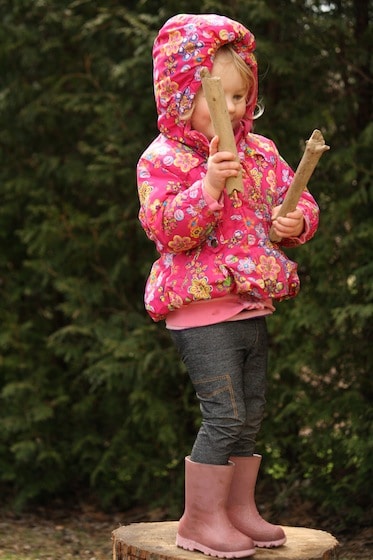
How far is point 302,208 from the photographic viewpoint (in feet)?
11.1

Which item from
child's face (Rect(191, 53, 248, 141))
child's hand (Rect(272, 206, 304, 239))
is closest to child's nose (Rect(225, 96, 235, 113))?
child's face (Rect(191, 53, 248, 141))

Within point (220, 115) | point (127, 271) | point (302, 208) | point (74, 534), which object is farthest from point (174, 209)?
point (74, 534)

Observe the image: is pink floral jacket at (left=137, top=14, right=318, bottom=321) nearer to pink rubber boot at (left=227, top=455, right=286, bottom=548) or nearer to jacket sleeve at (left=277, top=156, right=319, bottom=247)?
jacket sleeve at (left=277, top=156, right=319, bottom=247)

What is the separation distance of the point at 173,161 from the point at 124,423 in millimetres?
3018

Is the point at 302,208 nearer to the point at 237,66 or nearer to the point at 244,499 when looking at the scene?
the point at 237,66

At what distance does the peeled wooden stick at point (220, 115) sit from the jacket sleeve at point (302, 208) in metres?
0.31

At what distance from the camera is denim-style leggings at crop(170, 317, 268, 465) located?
3275mm

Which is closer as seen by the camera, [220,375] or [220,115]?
[220,115]

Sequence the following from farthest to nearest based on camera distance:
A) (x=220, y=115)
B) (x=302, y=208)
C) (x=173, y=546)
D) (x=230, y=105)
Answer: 1. (x=173, y=546)
2. (x=302, y=208)
3. (x=230, y=105)
4. (x=220, y=115)

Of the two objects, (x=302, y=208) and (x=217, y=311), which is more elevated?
(x=302, y=208)

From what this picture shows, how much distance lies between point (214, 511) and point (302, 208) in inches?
39.7

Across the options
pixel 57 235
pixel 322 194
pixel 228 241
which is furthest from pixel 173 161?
pixel 57 235

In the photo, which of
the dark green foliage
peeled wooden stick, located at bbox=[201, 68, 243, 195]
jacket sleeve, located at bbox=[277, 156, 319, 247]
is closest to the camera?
peeled wooden stick, located at bbox=[201, 68, 243, 195]

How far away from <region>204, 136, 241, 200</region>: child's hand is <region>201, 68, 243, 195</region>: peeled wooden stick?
0.08 feet
